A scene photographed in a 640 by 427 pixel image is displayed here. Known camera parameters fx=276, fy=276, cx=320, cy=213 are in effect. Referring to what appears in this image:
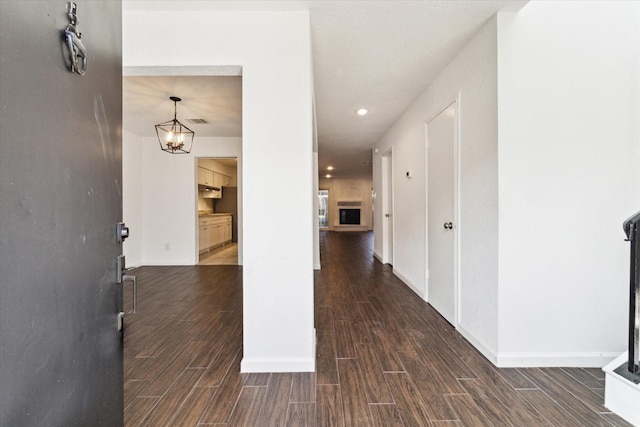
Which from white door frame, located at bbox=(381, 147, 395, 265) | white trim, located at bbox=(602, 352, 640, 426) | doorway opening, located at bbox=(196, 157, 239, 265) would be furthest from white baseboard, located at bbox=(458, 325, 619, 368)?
doorway opening, located at bbox=(196, 157, 239, 265)

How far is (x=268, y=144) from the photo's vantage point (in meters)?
1.88

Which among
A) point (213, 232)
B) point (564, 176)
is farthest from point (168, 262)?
point (564, 176)

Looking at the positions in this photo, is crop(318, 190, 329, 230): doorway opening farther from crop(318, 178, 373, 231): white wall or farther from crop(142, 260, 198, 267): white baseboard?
crop(142, 260, 198, 267): white baseboard

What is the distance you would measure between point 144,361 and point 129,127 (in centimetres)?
418

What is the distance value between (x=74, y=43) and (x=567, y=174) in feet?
8.63

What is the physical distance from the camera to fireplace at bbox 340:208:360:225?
1314 centimetres

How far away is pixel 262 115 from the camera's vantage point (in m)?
1.88

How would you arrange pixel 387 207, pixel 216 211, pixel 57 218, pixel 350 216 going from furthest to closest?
pixel 350 216, pixel 216 211, pixel 387 207, pixel 57 218

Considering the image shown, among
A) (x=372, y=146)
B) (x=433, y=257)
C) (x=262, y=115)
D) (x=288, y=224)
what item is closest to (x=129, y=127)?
(x=262, y=115)

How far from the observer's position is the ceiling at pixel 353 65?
1876 mm

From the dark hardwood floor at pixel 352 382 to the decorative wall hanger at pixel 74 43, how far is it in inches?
64.6

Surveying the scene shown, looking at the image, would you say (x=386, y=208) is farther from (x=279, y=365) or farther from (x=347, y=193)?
(x=347, y=193)

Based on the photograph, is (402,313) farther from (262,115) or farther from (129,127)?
(129,127)

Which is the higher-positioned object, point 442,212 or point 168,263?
point 442,212
